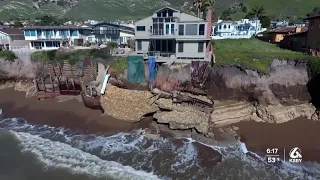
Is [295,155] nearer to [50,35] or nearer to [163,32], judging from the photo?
[163,32]

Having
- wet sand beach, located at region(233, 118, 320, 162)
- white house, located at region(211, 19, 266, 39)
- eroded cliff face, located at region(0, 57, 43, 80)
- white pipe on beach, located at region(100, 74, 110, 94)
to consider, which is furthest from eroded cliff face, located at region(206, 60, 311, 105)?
white house, located at region(211, 19, 266, 39)

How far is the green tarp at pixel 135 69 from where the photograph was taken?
34.7m

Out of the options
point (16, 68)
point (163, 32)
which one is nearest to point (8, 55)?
point (16, 68)

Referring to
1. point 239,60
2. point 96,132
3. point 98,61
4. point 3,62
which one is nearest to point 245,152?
point 239,60

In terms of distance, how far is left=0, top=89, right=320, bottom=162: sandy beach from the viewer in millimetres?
23906

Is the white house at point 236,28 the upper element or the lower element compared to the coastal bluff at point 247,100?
upper

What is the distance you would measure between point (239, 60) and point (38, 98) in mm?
29797

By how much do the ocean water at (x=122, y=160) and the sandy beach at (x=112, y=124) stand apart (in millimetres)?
1631

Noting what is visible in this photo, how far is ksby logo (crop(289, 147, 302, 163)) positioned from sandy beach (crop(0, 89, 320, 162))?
1.32ft

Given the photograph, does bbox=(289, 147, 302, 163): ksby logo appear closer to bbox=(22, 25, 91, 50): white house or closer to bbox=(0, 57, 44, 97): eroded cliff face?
bbox=(0, 57, 44, 97): eroded cliff face

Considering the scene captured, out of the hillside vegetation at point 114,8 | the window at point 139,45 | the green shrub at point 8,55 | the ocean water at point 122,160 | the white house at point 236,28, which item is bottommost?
the ocean water at point 122,160

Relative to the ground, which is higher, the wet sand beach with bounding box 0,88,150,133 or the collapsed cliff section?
the collapsed cliff section

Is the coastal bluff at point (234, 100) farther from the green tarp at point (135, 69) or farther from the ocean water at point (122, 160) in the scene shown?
the ocean water at point (122, 160)

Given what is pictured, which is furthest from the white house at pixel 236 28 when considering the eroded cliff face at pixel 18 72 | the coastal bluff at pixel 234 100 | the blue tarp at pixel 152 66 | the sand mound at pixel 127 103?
the eroded cliff face at pixel 18 72
